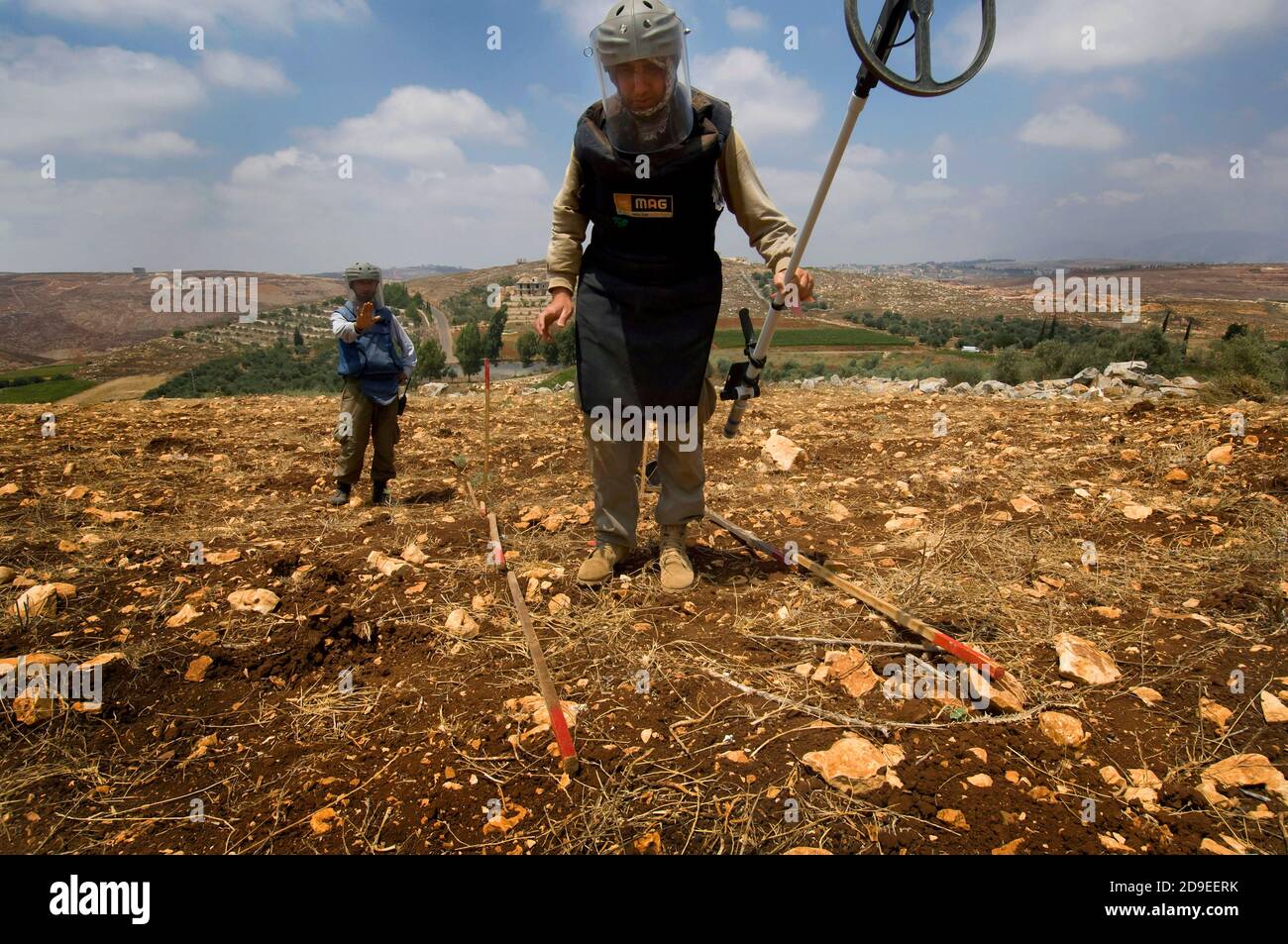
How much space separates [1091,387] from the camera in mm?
8891

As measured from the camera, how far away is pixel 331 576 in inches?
128

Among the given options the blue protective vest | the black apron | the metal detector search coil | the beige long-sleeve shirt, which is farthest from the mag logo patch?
the blue protective vest

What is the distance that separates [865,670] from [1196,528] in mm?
2335

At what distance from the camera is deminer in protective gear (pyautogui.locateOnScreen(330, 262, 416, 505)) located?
15.7ft

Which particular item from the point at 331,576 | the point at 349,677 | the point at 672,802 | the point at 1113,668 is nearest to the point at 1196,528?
the point at 1113,668

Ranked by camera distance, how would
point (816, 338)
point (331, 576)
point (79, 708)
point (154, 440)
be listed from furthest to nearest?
point (816, 338) → point (154, 440) → point (331, 576) → point (79, 708)

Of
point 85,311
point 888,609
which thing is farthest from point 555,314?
point 85,311

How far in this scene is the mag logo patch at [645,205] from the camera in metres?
2.81

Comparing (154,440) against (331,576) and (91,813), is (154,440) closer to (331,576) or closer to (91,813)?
(331,576)

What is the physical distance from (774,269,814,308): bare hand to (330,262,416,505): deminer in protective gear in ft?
10.2

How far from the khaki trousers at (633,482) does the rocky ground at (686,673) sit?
274 millimetres

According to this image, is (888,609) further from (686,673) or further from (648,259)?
(648,259)

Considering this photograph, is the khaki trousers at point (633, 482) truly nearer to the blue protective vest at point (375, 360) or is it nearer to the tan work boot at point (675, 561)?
the tan work boot at point (675, 561)
